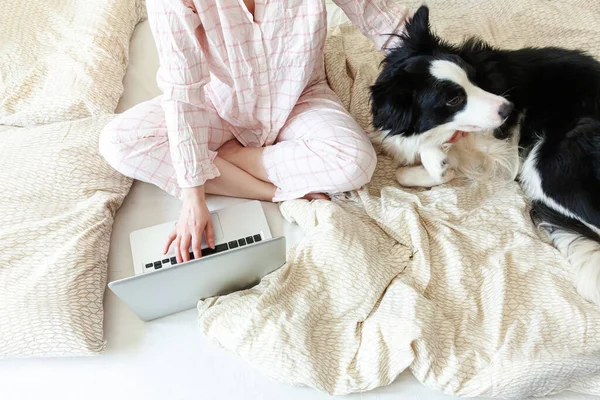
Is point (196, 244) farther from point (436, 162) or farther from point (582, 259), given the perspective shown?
point (582, 259)

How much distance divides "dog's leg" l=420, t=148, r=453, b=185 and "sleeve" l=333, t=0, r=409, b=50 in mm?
368

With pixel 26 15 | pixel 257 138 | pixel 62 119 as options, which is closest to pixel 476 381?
pixel 257 138

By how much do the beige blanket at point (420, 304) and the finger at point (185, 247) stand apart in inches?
6.1

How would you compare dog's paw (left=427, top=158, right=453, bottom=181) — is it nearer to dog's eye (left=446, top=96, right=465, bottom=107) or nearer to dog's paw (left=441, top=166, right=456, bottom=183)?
dog's paw (left=441, top=166, right=456, bottom=183)

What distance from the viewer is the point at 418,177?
1.36 meters

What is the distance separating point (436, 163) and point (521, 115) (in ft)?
1.03

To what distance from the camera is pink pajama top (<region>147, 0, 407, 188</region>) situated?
1.05 m

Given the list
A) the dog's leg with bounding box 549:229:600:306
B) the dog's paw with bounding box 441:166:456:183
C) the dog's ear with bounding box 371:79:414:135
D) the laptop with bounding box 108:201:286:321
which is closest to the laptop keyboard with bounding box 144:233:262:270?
the laptop with bounding box 108:201:286:321

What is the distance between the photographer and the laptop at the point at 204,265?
0.97m

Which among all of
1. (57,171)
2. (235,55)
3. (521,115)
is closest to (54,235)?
(57,171)

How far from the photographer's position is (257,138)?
4.65 feet

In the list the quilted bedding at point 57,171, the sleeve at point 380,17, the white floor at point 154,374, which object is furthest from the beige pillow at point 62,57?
the sleeve at point 380,17

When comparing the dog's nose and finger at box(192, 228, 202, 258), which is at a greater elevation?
the dog's nose

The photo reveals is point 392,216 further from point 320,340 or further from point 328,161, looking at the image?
point 320,340
